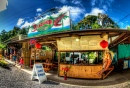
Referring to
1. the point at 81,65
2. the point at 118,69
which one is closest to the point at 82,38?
the point at 81,65

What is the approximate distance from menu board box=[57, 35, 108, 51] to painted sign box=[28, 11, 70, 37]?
140 centimetres

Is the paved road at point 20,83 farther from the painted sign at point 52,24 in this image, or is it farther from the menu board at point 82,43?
the painted sign at point 52,24

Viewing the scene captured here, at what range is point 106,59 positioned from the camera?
8008mm

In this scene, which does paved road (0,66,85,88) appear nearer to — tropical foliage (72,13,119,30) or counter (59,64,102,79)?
counter (59,64,102,79)

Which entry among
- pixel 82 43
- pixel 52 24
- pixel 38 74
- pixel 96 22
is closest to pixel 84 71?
pixel 82 43

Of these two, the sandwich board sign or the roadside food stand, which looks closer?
the sandwich board sign

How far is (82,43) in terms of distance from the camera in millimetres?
9156

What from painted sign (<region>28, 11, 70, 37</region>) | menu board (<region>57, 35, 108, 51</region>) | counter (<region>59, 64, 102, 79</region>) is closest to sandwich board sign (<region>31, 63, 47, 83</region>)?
counter (<region>59, 64, 102, 79</region>)

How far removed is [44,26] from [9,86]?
7.72 meters

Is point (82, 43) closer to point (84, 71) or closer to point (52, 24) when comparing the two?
point (84, 71)

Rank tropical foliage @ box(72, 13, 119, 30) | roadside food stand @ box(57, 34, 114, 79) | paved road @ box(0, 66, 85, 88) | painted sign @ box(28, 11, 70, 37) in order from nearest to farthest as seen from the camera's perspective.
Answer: paved road @ box(0, 66, 85, 88), roadside food stand @ box(57, 34, 114, 79), painted sign @ box(28, 11, 70, 37), tropical foliage @ box(72, 13, 119, 30)

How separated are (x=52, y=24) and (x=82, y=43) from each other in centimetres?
405

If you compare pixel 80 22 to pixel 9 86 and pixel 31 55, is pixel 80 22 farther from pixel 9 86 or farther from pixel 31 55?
pixel 9 86

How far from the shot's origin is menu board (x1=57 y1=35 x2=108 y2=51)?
887 cm
